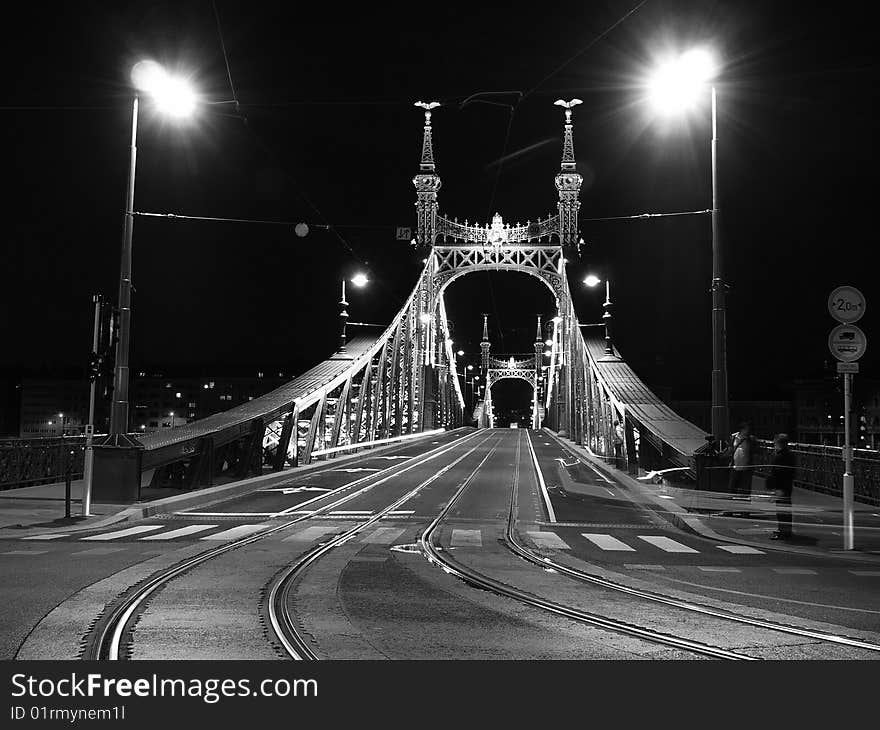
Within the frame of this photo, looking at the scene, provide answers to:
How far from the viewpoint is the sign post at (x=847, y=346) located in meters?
13.1

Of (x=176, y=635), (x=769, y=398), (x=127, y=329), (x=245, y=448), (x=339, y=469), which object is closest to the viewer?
(x=176, y=635)

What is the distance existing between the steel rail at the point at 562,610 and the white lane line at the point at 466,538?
45 centimetres

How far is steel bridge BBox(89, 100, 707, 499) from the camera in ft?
74.0

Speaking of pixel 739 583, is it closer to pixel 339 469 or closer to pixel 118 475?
pixel 118 475

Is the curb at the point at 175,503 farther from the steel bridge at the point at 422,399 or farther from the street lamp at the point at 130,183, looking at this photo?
the street lamp at the point at 130,183

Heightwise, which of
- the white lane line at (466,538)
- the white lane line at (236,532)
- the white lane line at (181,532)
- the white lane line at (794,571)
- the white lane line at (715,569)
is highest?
the white lane line at (794,571)

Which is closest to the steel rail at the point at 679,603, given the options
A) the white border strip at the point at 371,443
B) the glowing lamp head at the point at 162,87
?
the glowing lamp head at the point at 162,87

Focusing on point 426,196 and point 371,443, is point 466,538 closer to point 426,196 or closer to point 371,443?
point 371,443

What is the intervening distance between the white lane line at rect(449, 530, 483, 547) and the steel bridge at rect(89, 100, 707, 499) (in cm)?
746

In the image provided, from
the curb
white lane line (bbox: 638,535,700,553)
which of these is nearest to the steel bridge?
the curb

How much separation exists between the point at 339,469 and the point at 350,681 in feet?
90.1

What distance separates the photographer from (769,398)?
140 m

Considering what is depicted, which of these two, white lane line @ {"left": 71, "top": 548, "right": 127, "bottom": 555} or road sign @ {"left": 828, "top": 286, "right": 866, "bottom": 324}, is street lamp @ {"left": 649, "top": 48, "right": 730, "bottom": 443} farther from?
white lane line @ {"left": 71, "top": 548, "right": 127, "bottom": 555}

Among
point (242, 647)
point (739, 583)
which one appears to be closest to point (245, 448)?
point (739, 583)
